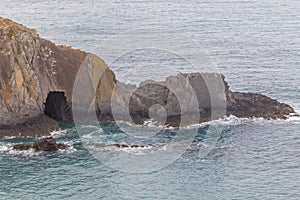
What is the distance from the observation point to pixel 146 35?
6772 inches

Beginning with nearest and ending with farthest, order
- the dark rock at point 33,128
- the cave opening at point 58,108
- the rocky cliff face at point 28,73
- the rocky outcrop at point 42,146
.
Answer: the rocky outcrop at point 42,146 → the dark rock at point 33,128 → the rocky cliff face at point 28,73 → the cave opening at point 58,108

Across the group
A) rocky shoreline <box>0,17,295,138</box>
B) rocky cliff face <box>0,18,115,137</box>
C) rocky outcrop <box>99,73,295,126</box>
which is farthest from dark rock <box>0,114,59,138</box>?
rocky outcrop <box>99,73,295,126</box>

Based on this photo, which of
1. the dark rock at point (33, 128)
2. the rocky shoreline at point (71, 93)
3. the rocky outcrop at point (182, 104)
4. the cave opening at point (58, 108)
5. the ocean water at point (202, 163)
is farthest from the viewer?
the cave opening at point (58, 108)

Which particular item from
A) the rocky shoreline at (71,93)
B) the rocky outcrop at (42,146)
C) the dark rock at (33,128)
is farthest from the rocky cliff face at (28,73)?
the rocky outcrop at (42,146)

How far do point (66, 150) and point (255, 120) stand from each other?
36684 mm

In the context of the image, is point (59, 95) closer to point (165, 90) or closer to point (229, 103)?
point (165, 90)

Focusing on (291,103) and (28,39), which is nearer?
(28,39)

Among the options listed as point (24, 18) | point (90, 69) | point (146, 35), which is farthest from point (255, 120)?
point (24, 18)

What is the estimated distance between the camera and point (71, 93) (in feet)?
357

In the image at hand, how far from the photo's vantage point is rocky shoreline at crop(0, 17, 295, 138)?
333 ft

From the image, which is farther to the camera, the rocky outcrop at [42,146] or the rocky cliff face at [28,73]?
the rocky cliff face at [28,73]

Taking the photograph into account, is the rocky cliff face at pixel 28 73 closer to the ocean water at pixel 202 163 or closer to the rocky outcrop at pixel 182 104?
the rocky outcrop at pixel 182 104

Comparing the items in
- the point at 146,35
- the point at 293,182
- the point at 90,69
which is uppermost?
the point at 146,35

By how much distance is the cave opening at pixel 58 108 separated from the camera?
354 ft
